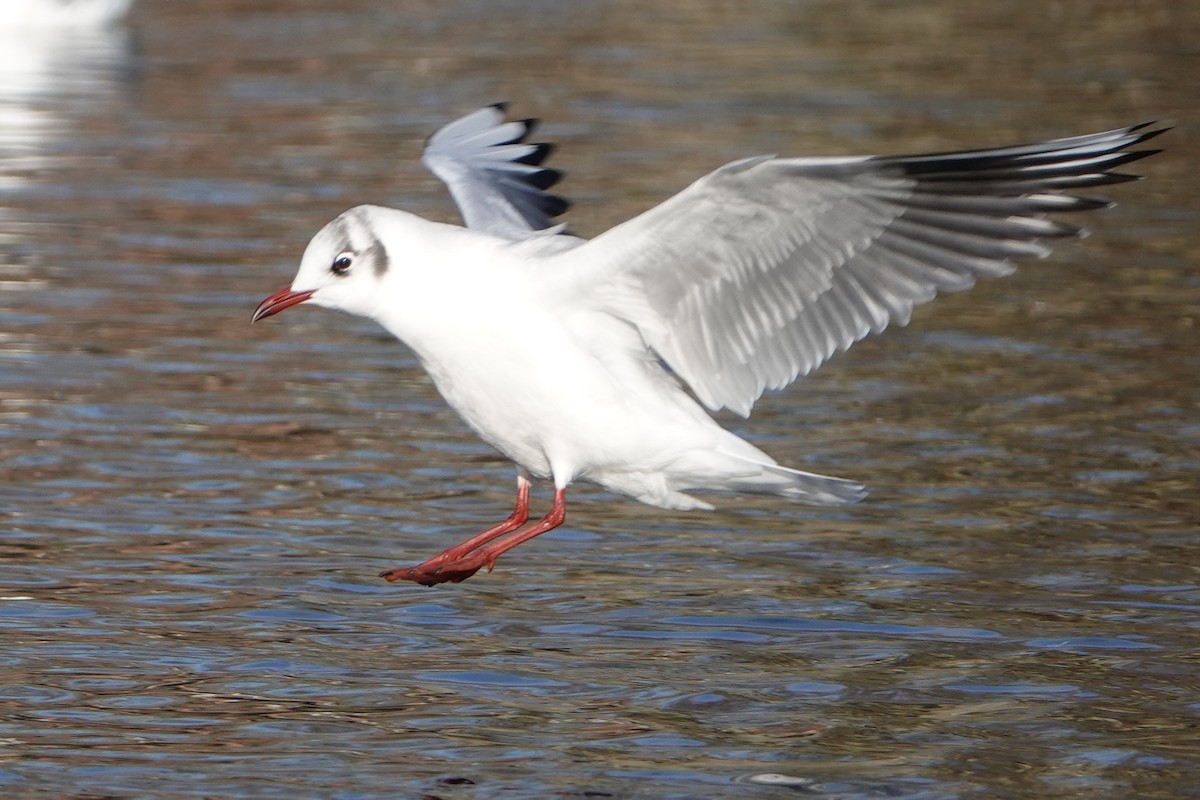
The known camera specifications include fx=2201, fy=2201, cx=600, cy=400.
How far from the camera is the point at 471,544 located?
703 cm

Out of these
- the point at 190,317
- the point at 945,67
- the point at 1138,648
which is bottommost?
the point at 1138,648

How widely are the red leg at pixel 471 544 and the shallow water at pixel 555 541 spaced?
253 mm

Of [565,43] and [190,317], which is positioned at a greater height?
[565,43]

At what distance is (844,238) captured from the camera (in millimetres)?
6613

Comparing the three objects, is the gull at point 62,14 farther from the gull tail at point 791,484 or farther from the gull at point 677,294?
the gull tail at point 791,484

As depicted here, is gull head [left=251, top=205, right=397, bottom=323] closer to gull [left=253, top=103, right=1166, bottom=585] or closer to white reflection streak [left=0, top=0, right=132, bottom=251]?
gull [left=253, top=103, right=1166, bottom=585]

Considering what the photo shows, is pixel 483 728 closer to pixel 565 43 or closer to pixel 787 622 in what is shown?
pixel 787 622

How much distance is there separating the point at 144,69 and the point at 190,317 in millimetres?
8467

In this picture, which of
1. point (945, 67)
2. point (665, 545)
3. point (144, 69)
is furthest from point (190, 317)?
point (945, 67)

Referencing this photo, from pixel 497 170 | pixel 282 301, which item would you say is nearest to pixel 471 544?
pixel 282 301

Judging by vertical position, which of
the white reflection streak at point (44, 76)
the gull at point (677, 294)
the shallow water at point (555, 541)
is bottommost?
the shallow water at point (555, 541)

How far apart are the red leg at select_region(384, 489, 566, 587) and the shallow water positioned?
0.23m

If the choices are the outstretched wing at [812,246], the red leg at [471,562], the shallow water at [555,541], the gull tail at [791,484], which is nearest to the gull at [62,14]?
the shallow water at [555,541]

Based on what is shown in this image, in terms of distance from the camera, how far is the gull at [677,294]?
20.9ft
